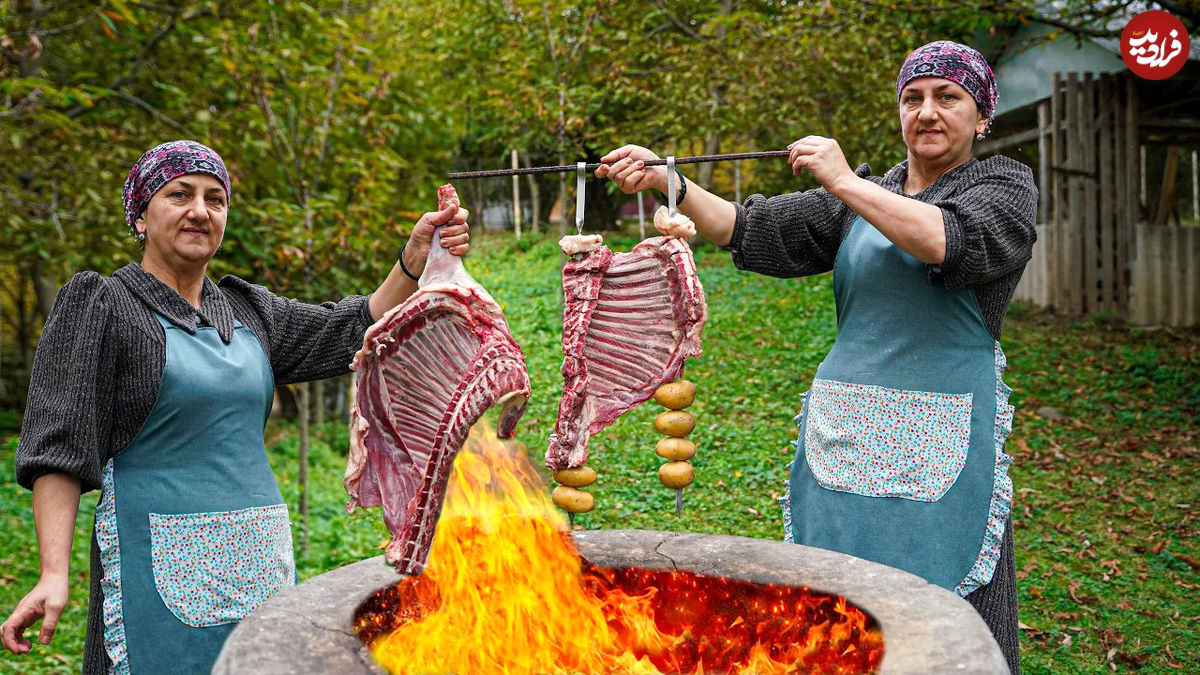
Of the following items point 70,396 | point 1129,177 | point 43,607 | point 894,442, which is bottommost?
point 43,607

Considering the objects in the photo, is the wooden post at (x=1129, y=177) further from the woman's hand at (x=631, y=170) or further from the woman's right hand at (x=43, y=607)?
the woman's right hand at (x=43, y=607)

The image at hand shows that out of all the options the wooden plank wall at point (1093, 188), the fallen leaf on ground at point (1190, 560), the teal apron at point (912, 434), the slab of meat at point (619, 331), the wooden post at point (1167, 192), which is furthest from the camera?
the wooden post at point (1167, 192)

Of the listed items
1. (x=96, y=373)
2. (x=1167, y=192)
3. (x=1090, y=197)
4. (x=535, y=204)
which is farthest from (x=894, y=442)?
(x=535, y=204)

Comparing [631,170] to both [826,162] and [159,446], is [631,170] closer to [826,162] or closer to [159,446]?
[826,162]

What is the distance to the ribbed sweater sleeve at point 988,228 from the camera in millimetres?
2488

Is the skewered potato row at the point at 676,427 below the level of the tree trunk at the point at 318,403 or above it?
above

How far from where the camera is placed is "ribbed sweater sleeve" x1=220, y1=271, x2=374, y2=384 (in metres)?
2.97

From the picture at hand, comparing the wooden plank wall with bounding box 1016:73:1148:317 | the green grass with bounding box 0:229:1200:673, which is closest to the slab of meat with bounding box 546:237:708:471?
the green grass with bounding box 0:229:1200:673

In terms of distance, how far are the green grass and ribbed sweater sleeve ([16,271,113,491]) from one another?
3.65 metres

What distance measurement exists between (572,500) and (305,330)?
1.02 m

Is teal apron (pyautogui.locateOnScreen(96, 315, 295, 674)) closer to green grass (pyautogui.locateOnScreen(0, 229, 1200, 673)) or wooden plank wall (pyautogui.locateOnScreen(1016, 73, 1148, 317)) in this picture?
green grass (pyautogui.locateOnScreen(0, 229, 1200, 673))

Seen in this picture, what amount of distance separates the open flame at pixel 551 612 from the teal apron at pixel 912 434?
0.38 metres

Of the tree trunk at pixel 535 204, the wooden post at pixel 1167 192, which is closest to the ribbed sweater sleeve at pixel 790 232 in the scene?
the wooden post at pixel 1167 192

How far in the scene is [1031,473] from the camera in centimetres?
764
